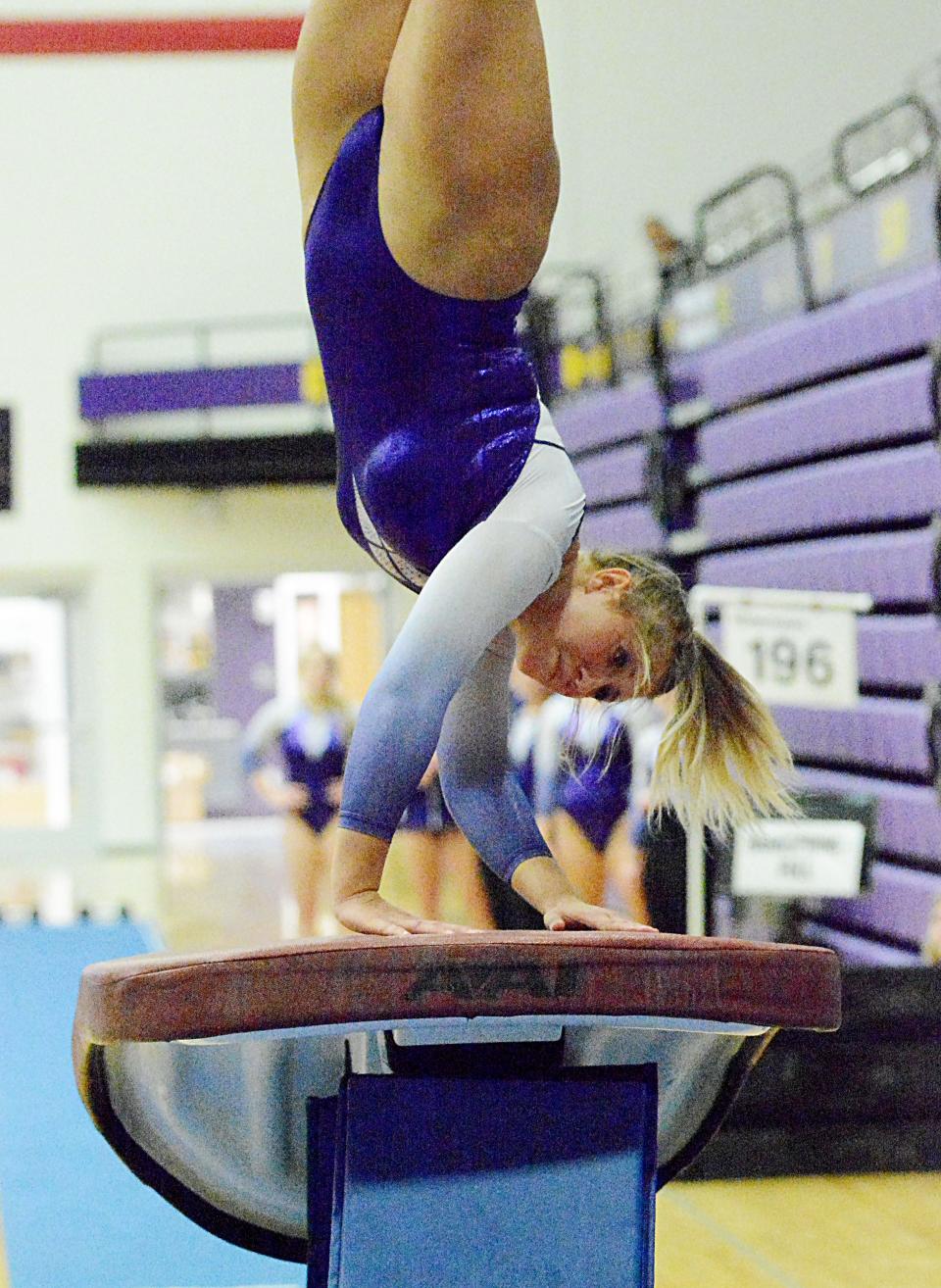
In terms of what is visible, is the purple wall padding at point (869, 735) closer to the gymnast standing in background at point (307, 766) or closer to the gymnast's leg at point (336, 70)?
the gymnast standing in background at point (307, 766)

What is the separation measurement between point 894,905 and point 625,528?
8.86 ft

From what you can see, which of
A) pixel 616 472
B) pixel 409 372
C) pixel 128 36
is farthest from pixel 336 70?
pixel 616 472

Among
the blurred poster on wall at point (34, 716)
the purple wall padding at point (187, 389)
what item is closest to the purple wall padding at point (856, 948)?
the purple wall padding at point (187, 389)

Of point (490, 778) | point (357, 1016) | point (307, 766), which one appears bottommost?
point (307, 766)

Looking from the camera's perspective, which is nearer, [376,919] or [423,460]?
[376,919]

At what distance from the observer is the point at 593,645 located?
1.92 meters

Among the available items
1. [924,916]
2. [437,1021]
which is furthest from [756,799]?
[924,916]

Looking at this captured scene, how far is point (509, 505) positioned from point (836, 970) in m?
0.59

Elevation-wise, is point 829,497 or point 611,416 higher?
→ point 611,416

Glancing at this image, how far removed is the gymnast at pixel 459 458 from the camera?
171 cm

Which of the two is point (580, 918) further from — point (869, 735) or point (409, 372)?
point (869, 735)

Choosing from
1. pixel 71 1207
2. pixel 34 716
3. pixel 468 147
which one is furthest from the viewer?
pixel 34 716

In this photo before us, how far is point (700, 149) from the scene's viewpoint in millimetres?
8234

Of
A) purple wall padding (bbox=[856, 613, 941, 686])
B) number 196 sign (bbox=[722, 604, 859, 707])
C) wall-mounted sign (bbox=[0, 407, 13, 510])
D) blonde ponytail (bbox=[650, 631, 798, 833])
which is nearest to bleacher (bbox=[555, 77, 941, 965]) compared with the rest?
purple wall padding (bbox=[856, 613, 941, 686])
